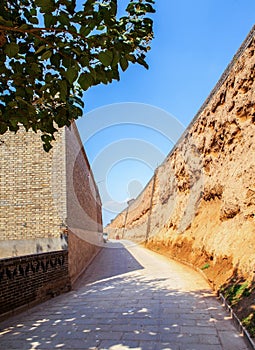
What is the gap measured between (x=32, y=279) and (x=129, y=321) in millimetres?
2870

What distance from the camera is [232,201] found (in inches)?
383

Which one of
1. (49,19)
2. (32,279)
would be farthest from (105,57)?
(32,279)

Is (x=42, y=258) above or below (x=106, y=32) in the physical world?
below

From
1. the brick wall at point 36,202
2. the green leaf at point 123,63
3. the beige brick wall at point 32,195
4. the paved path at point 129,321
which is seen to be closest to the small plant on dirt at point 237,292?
the paved path at point 129,321

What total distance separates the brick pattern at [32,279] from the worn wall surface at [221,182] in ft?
14.9

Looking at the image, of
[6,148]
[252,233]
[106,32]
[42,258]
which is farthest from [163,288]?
[106,32]

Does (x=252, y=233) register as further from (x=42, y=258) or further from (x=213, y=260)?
(x=42, y=258)

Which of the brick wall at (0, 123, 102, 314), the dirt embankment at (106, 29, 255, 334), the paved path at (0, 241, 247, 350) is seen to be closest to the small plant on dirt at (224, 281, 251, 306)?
the dirt embankment at (106, 29, 255, 334)

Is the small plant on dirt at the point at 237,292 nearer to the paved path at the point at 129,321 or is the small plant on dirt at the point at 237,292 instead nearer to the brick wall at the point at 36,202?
the paved path at the point at 129,321

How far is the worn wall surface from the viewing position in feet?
27.9

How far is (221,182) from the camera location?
38.5 feet

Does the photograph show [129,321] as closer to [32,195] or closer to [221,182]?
[32,195]

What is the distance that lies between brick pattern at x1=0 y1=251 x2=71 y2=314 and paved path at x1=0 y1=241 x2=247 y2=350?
27 cm

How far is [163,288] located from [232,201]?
149 inches
